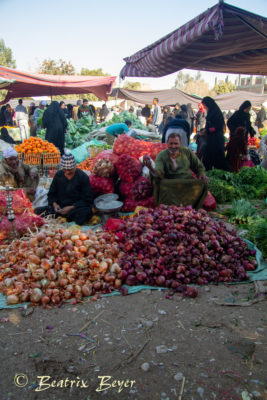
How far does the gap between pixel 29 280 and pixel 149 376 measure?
1.37 meters

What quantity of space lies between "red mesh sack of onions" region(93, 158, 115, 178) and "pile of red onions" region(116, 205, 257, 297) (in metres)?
1.61

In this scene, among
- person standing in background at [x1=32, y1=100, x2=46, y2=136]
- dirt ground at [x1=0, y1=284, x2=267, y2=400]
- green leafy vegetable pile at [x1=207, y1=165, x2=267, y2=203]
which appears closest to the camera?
dirt ground at [x1=0, y1=284, x2=267, y2=400]

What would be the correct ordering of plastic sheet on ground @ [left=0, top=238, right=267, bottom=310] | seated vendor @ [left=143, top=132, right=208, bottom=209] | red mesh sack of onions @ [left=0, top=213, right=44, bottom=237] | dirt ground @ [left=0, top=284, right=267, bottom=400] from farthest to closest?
seated vendor @ [left=143, top=132, right=208, bottom=209]
red mesh sack of onions @ [left=0, top=213, right=44, bottom=237]
plastic sheet on ground @ [left=0, top=238, right=267, bottom=310]
dirt ground @ [left=0, top=284, right=267, bottom=400]

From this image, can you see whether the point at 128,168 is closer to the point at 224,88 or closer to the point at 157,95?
the point at 157,95

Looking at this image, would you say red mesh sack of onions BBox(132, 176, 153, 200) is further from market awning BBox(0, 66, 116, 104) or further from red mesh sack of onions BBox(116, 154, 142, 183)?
market awning BBox(0, 66, 116, 104)

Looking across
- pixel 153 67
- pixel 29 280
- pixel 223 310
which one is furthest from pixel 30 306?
pixel 153 67

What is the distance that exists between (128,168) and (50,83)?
9.26 m

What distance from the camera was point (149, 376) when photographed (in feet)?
5.75

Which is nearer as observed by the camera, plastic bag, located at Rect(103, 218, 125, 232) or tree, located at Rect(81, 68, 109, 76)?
plastic bag, located at Rect(103, 218, 125, 232)

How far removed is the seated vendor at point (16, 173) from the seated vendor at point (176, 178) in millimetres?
1794

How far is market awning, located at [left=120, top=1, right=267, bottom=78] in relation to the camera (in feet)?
11.7

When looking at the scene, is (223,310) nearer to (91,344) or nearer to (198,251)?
(198,251)

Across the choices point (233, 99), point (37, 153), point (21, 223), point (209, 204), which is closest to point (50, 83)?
point (37, 153)

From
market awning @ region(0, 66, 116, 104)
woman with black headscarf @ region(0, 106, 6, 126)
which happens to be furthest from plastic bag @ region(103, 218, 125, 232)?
woman with black headscarf @ region(0, 106, 6, 126)
